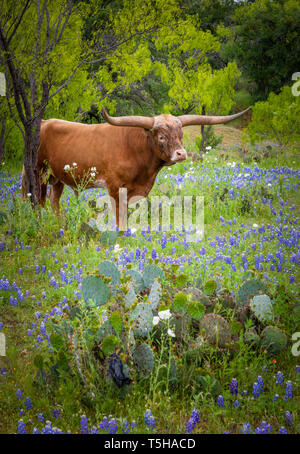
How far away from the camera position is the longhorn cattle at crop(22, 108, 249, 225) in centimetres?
515

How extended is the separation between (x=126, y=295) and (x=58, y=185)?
14.2ft

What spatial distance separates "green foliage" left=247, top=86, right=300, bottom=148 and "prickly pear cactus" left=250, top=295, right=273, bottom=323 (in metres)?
10.1

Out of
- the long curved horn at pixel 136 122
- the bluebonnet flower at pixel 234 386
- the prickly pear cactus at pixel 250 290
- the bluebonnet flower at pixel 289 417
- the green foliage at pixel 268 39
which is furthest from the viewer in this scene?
the green foliage at pixel 268 39

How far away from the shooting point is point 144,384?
2740 millimetres

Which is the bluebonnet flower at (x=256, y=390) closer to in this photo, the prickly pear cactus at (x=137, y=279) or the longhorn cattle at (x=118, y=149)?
the prickly pear cactus at (x=137, y=279)

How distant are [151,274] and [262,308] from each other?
1.00 metres

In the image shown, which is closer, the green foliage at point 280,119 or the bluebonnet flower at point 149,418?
the bluebonnet flower at point 149,418

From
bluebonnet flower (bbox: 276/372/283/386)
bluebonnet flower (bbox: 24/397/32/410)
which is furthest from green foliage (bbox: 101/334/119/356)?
bluebonnet flower (bbox: 276/372/283/386)

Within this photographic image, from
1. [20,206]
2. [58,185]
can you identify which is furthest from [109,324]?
[58,185]

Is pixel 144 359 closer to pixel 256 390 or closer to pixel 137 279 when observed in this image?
pixel 256 390

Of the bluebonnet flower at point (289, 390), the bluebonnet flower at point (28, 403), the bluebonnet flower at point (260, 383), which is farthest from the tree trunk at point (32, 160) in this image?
the bluebonnet flower at point (289, 390)

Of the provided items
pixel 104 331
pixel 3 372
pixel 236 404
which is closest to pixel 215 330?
pixel 236 404

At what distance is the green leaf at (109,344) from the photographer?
263cm

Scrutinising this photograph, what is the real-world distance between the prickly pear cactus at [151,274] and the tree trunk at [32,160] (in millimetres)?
3404
